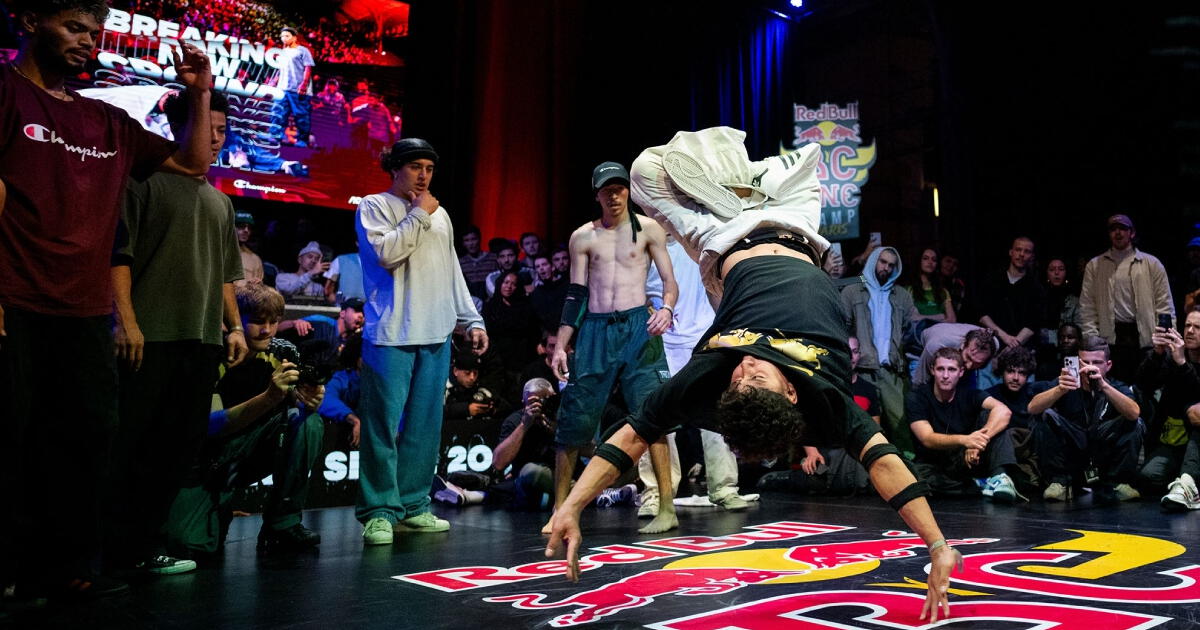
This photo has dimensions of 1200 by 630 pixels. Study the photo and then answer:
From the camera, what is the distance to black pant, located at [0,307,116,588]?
117 inches

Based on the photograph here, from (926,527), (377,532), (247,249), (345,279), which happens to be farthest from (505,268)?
(926,527)

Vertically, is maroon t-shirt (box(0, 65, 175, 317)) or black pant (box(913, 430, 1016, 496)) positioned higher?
maroon t-shirt (box(0, 65, 175, 317))

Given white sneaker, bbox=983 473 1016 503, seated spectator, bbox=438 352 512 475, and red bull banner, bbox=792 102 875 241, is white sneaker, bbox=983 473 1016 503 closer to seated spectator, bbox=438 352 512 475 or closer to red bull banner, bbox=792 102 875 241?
seated spectator, bbox=438 352 512 475

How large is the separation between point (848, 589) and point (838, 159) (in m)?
10.5

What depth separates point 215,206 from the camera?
3863 millimetres

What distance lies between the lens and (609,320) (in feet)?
17.4

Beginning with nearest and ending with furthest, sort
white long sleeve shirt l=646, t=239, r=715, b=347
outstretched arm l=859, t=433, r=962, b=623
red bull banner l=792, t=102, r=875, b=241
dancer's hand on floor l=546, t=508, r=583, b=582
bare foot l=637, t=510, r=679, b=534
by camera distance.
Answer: outstretched arm l=859, t=433, r=962, b=623
dancer's hand on floor l=546, t=508, r=583, b=582
bare foot l=637, t=510, r=679, b=534
white long sleeve shirt l=646, t=239, r=715, b=347
red bull banner l=792, t=102, r=875, b=241

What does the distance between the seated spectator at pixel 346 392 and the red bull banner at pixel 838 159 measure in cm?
756

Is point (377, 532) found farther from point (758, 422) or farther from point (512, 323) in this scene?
point (512, 323)

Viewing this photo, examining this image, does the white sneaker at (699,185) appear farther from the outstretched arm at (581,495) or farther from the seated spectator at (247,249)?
the seated spectator at (247,249)

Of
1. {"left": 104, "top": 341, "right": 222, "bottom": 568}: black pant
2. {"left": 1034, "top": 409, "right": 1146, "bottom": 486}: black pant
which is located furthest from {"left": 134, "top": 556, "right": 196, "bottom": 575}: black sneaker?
{"left": 1034, "top": 409, "right": 1146, "bottom": 486}: black pant

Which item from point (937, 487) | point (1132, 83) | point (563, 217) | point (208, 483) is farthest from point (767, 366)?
point (563, 217)

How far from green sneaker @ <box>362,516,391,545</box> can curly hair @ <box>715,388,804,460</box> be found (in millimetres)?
2199

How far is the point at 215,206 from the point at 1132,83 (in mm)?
9516
